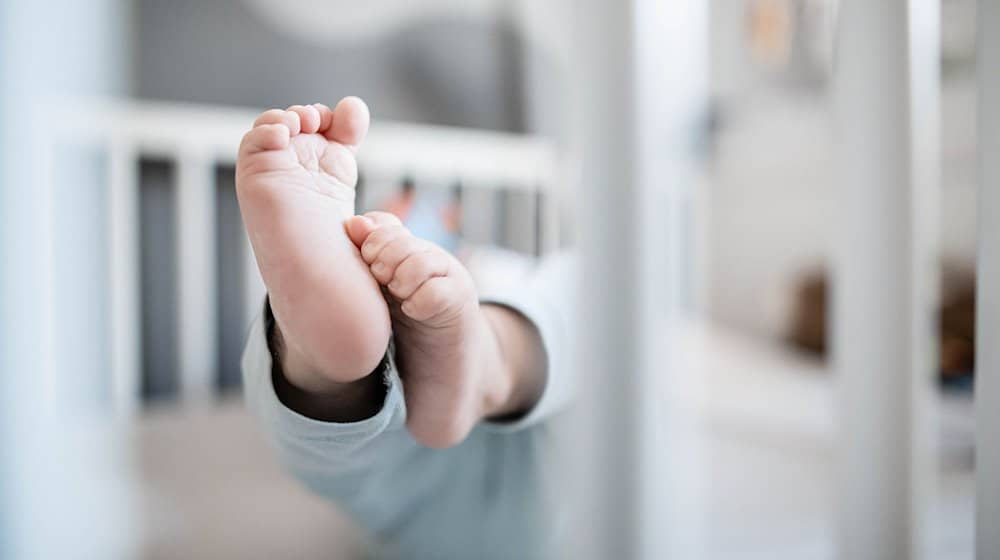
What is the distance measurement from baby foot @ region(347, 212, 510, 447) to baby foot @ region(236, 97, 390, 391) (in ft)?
0.04

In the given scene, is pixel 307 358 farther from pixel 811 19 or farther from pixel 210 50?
pixel 811 19

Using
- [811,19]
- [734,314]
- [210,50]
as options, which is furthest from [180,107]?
[734,314]

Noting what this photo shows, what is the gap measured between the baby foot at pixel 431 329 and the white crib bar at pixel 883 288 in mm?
234

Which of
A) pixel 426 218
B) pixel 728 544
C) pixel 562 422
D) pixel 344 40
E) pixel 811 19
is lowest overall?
pixel 728 544

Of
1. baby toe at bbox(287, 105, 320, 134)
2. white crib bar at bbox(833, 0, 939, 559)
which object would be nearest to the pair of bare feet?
baby toe at bbox(287, 105, 320, 134)

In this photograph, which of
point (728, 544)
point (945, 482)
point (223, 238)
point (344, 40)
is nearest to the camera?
point (728, 544)

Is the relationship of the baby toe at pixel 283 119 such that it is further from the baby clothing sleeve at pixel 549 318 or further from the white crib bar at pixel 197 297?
the white crib bar at pixel 197 297

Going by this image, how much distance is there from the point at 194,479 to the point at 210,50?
80cm

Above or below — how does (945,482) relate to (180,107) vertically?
below

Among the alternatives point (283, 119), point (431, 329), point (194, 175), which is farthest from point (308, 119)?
point (194, 175)

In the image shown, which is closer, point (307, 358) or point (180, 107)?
point (307, 358)

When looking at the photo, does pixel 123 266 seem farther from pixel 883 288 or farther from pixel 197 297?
pixel 883 288

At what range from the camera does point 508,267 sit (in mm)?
694

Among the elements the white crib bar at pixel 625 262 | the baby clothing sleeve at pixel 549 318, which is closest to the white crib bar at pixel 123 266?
the baby clothing sleeve at pixel 549 318
